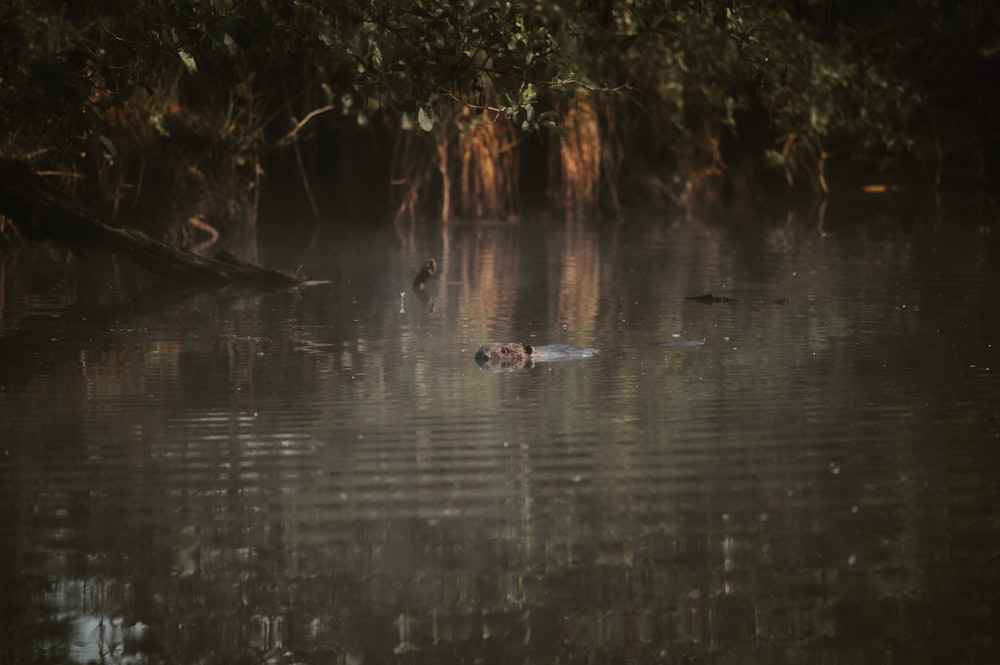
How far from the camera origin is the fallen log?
1259 cm

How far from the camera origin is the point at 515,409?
293 inches

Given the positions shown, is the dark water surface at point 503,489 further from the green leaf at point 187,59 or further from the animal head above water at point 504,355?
the green leaf at point 187,59

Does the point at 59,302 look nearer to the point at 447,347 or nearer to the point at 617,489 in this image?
the point at 447,347

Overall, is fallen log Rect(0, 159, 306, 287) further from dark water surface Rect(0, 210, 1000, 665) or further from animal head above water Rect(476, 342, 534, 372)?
animal head above water Rect(476, 342, 534, 372)

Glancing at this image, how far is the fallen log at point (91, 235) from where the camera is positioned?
496 inches

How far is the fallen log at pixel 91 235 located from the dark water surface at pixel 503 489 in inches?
63.4

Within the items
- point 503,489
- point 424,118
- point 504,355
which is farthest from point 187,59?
point 503,489

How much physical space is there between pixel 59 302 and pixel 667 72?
1297 cm

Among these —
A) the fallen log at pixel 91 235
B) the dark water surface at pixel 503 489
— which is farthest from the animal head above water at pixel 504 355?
the fallen log at pixel 91 235

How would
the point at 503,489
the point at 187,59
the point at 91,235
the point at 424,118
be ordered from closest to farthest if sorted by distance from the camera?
the point at 503,489 < the point at 424,118 < the point at 187,59 < the point at 91,235

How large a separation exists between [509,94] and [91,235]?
5494mm

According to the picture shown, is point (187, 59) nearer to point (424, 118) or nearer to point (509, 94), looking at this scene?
point (424, 118)

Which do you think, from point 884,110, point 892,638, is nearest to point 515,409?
point 892,638

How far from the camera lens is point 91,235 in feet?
43.0
